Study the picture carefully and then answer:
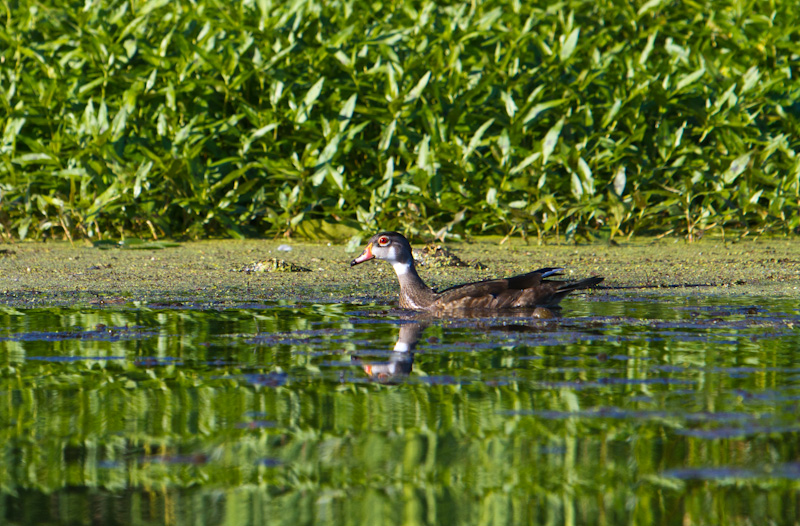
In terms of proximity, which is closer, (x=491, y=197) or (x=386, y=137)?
(x=491, y=197)

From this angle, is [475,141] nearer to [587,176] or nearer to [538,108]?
[538,108]

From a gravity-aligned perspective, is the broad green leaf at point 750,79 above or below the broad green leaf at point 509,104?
above

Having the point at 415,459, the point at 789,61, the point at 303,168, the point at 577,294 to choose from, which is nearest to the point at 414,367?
the point at 415,459

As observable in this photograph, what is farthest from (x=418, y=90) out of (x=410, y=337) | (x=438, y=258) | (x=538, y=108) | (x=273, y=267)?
(x=410, y=337)

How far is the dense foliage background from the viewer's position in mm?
8516

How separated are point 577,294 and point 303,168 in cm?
313

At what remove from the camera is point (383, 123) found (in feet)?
28.8

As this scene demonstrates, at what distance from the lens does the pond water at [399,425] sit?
2295 millimetres

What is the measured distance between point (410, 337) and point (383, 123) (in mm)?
4474

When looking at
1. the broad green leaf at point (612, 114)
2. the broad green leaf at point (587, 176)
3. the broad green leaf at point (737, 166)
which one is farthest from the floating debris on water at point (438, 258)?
the broad green leaf at point (737, 166)

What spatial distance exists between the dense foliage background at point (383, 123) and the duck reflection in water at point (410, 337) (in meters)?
3.02

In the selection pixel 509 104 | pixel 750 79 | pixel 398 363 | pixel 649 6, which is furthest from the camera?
pixel 649 6

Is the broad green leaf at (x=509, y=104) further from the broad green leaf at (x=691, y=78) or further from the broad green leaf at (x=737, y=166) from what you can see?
the broad green leaf at (x=737, y=166)

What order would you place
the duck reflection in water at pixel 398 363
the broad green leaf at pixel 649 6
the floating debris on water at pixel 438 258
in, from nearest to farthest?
the duck reflection in water at pixel 398 363, the floating debris on water at pixel 438 258, the broad green leaf at pixel 649 6
